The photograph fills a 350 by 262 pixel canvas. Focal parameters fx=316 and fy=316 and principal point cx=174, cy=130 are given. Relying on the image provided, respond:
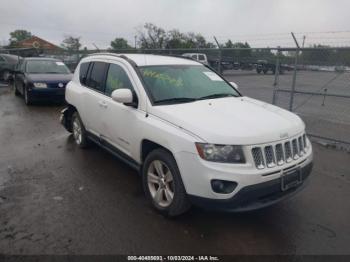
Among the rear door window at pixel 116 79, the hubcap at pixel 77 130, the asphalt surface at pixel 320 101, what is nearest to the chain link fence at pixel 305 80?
the asphalt surface at pixel 320 101

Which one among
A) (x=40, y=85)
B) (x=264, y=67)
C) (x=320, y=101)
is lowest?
(x=40, y=85)

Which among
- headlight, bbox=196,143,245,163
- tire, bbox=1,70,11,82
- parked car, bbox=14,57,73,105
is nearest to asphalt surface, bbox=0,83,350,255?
headlight, bbox=196,143,245,163

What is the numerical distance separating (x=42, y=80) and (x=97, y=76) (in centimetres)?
598

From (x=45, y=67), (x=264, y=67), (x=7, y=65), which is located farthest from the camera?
(x=7, y=65)

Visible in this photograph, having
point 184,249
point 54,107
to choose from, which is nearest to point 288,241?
point 184,249

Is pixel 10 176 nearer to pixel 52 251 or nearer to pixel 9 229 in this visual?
pixel 9 229

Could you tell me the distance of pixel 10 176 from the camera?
190 inches

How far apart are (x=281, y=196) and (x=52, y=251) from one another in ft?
7.78

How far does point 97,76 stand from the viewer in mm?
5223

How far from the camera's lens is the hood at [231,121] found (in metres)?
3.11

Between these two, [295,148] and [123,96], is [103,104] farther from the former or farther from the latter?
[295,148]

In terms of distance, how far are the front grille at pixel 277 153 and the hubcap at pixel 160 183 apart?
3.13 feet

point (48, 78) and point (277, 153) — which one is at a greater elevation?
point (48, 78)

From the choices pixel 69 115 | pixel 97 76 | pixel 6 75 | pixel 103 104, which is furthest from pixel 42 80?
pixel 6 75
